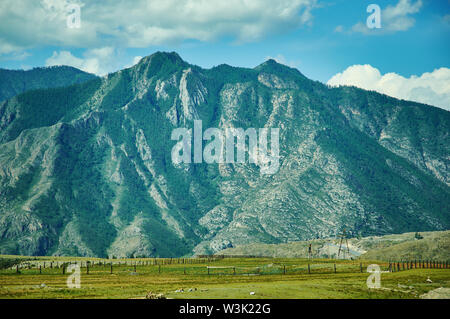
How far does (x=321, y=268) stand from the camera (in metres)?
171

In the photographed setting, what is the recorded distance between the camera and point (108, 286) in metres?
113

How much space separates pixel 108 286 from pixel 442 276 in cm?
7274
